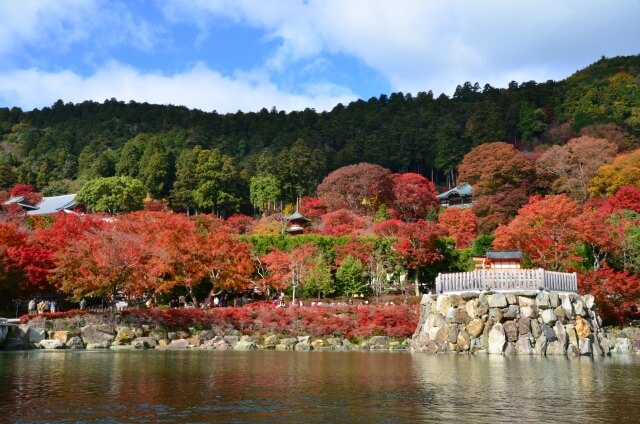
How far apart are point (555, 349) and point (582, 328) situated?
1807 millimetres

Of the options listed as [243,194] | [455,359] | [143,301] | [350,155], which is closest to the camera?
[455,359]

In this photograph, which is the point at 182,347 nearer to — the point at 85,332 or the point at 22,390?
the point at 85,332

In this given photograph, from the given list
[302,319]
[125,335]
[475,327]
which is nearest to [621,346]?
[475,327]

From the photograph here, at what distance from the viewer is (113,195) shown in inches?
2650

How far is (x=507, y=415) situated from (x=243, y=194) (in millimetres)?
67782

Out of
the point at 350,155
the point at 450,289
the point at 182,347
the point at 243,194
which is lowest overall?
the point at 182,347

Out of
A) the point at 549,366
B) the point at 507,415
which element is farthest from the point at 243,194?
the point at 507,415

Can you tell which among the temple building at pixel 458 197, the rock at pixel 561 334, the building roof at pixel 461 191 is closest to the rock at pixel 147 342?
the rock at pixel 561 334

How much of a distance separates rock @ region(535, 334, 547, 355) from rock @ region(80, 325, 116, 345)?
21426 millimetres

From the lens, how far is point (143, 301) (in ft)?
139

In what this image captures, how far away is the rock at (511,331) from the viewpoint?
2630cm

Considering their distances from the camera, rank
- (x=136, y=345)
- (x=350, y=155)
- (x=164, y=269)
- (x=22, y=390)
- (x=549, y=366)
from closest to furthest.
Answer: (x=22, y=390)
(x=549, y=366)
(x=136, y=345)
(x=164, y=269)
(x=350, y=155)

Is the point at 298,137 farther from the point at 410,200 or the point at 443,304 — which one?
the point at 443,304

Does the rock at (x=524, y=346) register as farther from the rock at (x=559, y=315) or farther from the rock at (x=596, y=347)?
the rock at (x=596, y=347)
